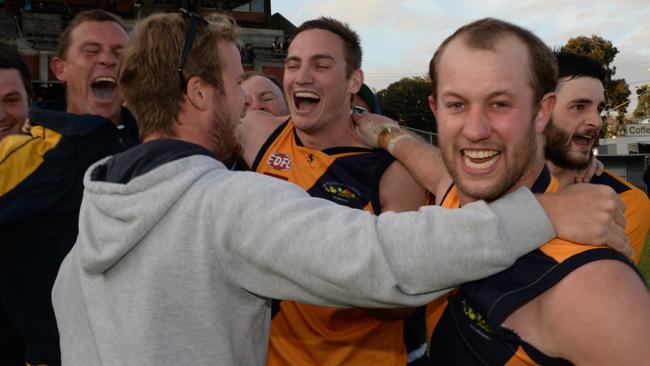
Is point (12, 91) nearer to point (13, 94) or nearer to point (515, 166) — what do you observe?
point (13, 94)

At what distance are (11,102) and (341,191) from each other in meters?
2.33

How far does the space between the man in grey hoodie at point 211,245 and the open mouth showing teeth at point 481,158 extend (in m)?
0.43

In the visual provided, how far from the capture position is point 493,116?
207 centimetres

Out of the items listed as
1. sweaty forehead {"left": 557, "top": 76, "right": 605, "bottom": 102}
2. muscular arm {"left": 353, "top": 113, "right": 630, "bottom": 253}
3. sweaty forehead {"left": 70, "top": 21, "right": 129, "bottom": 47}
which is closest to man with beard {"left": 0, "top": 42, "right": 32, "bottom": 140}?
sweaty forehead {"left": 70, "top": 21, "right": 129, "bottom": 47}

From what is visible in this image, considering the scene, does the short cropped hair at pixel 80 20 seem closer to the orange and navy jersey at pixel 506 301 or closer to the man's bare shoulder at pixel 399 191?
the man's bare shoulder at pixel 399 191

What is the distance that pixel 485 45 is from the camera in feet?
6.82

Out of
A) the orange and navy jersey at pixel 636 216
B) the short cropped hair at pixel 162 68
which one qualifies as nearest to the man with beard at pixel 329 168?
the short cropped hair at pixel 162 68

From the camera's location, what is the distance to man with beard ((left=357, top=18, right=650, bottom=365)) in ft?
5.16

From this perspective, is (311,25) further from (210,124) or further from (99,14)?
(210,124)

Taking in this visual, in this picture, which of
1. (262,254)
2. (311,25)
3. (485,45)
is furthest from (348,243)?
(311,25)

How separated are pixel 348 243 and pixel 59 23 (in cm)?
3465

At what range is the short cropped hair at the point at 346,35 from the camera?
389cm

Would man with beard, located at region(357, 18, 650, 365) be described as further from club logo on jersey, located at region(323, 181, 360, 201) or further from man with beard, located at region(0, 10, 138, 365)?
man with beard, located at region(0, 10, 138, 365)

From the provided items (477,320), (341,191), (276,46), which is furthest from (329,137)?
(276,46)
